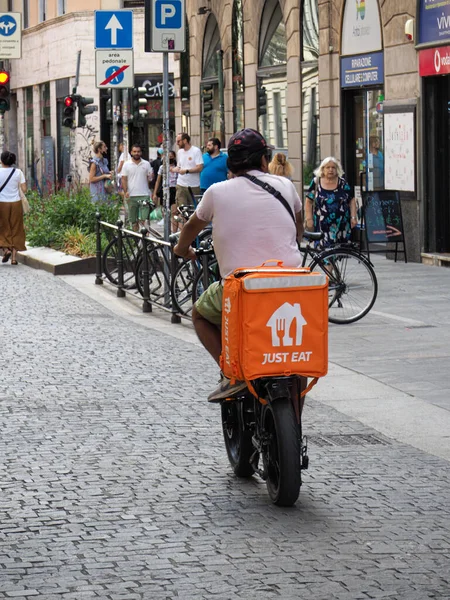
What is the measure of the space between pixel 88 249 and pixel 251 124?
7.75m

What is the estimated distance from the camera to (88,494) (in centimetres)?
632

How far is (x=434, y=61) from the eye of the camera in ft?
60.1

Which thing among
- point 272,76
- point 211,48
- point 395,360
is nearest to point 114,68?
point 272,76

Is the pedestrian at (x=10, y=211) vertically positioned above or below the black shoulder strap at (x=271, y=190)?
below

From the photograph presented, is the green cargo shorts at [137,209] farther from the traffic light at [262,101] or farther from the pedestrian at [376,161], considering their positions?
the traffic light at [262,101]

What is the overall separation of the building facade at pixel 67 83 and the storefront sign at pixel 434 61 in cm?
2217

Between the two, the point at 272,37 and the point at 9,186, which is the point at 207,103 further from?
the point at 9,186

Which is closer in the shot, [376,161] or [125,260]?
[125,260]

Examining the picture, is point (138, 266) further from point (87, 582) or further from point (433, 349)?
point (87, 582)

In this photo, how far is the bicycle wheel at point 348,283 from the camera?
13.0 metres

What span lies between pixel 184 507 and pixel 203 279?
6.29 metres

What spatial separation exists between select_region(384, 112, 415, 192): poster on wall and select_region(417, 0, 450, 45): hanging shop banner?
107 centimetres

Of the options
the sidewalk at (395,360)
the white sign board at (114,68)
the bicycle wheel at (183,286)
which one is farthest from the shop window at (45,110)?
the bicycle wheel at (183,286)

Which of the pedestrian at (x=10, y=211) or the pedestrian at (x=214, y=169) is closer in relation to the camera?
the pedestrian at (x=214, y=169)
